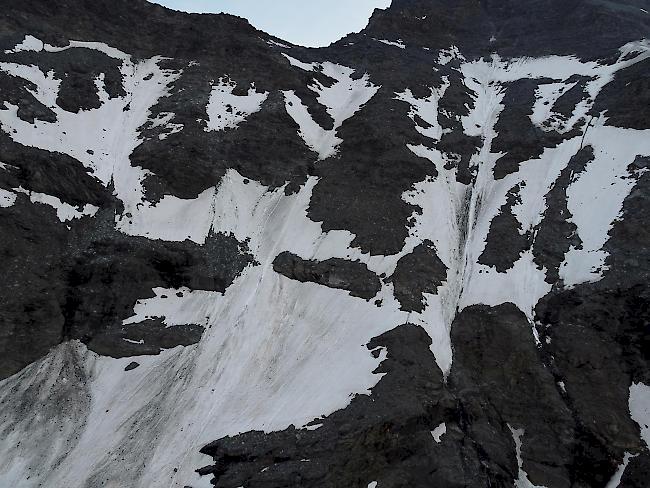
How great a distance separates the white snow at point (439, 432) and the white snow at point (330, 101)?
23.9 metres

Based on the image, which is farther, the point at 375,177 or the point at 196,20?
the point at 196,20

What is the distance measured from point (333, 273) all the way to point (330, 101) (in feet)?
76.3

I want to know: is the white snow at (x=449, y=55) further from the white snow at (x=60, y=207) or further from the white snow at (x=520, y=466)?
the white snow at (x=520, y=466)

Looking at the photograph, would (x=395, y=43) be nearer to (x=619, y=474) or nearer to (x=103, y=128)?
(x=103, y=128)

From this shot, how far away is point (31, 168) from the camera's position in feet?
91.7

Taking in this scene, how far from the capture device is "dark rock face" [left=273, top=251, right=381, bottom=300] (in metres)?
27.8

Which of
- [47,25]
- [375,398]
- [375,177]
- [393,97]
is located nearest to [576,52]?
[393,97]

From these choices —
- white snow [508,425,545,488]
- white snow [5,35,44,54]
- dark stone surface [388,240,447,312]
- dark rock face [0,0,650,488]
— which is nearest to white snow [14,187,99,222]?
dark rock face [0,0,650,488]

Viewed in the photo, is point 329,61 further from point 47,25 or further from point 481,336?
point 481,336

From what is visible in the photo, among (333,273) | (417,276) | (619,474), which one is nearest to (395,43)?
(417,276)

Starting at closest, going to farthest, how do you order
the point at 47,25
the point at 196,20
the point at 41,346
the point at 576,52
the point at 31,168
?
the point at 41,346
the point at 31,168
the point at 47,25
the point at 196,20
the point at 576,52

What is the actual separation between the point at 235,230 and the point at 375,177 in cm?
1134

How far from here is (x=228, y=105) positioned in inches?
1580

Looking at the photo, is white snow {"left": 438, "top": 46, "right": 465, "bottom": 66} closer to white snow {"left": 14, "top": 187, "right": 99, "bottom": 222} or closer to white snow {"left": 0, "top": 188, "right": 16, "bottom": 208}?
white snow {"left": 14, "top": 187, "right": 99, "bottom": 222}
